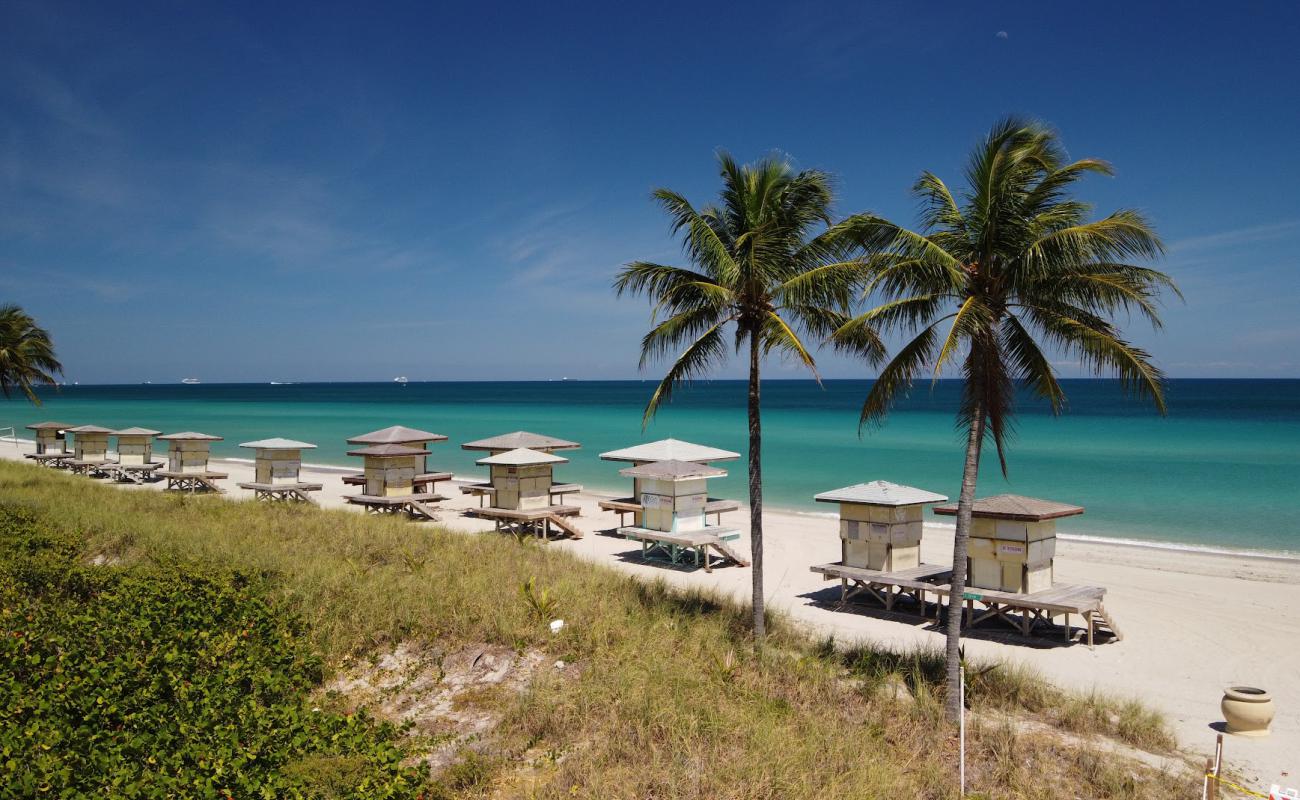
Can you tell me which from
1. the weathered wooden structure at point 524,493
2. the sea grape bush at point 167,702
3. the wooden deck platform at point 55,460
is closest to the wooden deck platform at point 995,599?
the weathered wooden structure at point 524,493

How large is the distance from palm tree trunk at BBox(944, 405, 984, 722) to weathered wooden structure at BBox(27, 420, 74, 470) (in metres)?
35.7

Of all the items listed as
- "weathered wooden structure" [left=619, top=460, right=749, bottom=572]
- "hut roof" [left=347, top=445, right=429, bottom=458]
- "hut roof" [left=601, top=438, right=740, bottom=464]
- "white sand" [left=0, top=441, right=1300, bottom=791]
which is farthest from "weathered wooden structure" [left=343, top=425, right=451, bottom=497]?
"weathered wooden structure" [left=619, top=460, right=749, bottom=572]

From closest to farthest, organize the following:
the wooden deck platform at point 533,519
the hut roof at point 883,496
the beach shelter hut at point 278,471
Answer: the hut roof at point 883,496
the wooden deck platform at point 533,519
the beach shelter hut at point 278,471

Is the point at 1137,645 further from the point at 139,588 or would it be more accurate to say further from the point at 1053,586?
the point at 139,588

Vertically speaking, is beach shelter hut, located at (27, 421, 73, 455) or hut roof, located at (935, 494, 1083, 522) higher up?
hut roof, located at (935, 494, 1083, 522)

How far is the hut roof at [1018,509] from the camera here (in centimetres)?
1197

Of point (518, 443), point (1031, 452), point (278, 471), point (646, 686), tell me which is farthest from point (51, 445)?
point (1031, 452)

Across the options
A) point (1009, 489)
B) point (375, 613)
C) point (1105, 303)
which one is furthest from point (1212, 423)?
point (375, 613)

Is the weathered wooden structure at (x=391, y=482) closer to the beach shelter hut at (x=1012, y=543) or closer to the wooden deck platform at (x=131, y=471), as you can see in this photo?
the wooden deck platform at (x=131, y=471)

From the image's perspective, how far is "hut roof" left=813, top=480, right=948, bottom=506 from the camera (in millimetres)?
13591

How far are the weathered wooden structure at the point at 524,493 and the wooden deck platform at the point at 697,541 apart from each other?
121 inches

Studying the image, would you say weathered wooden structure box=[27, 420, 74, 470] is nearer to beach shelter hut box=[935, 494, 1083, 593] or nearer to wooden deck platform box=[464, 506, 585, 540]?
wooden deck platform box=[464, 506, 585, 540]

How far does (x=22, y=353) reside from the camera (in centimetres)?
2094

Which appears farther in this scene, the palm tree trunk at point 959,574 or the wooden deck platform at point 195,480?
the wooden deck platform at point 195,480
